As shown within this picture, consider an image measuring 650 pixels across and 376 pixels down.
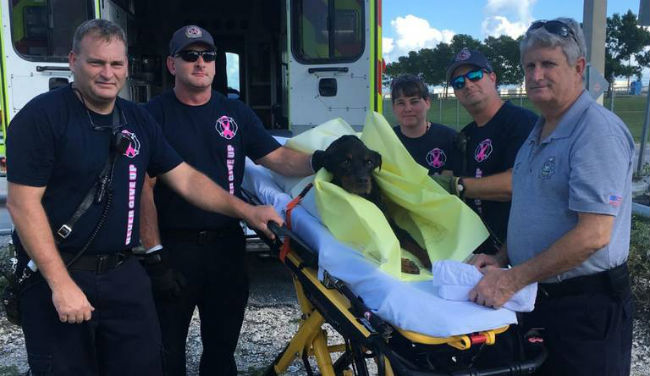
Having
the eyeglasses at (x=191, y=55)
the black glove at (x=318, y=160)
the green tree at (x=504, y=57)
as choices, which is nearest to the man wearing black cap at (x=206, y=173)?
the eyeglasses at (x=191, y=55)

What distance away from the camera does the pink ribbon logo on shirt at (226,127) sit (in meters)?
3.07

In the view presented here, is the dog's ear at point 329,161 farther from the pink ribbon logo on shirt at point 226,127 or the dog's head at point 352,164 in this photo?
the pink ribbon logo on shirt at point 226,127

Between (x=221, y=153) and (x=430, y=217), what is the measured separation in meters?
1.24

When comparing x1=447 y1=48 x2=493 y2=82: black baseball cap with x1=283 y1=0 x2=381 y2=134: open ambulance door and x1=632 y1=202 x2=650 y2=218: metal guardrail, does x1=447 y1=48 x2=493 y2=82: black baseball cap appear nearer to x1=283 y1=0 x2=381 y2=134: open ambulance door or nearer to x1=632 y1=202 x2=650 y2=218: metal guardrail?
x1=283 y1=0 x2=381 y2=134: open ambulance door

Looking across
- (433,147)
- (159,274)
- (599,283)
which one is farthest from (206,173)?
(599,283)

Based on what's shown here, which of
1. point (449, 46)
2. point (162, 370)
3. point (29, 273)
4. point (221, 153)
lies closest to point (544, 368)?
point (162, 370)

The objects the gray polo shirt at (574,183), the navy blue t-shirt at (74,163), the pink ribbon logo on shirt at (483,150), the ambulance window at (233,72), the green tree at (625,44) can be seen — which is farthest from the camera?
the green tree at (625,44)

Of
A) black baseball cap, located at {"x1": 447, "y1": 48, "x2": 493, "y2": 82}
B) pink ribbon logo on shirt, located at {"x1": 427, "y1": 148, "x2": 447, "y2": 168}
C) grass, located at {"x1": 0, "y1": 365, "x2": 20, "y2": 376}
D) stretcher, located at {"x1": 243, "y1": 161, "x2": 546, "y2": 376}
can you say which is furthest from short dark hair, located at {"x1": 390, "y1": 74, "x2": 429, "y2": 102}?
grass, located at {"x1": 0, "y1": 365, "x2": 20, "y2": 376}

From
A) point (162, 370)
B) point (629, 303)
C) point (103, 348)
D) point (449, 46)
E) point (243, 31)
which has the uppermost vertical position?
point (449, 46)

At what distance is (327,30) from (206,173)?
8.83 feet

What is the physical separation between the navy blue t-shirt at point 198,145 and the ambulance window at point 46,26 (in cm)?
238

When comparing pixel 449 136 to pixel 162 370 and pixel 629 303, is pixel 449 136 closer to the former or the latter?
pixel 629 303

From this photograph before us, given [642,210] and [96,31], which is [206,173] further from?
[642,210]

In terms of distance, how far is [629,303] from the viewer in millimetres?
2174
